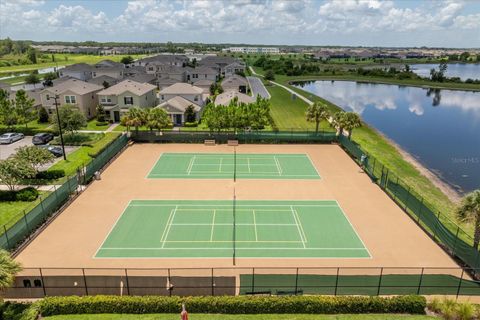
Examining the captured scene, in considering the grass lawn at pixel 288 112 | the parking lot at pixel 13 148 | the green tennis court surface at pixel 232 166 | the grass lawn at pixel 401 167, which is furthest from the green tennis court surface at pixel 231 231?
the grass lawn at pixel 288 112

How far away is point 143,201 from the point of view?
29.2 metres

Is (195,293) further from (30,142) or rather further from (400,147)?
(400,147)

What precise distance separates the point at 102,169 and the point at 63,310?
20.7 m

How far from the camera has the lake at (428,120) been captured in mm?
45000

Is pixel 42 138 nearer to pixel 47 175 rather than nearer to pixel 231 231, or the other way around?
pixel 47 175

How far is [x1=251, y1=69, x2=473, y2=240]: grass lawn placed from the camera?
31.5 metres

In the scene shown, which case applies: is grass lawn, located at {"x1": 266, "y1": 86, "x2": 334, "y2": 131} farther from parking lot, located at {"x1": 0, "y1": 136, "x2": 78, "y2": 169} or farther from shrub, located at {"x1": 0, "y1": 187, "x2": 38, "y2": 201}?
shrub, located at {"x1": 0, "y1": 187, "x2": 38, "y2": 201}

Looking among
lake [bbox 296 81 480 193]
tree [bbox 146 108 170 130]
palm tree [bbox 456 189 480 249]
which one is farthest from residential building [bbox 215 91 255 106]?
palm tree [bbox 456 189 480 249]

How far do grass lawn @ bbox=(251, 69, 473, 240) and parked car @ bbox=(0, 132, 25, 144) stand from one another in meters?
36.5

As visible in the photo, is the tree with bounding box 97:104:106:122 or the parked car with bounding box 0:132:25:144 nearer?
the parked car with bounding box 0:132:25:144

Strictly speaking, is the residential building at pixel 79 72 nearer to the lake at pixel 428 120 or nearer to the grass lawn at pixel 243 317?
the lake at pixel 428 120

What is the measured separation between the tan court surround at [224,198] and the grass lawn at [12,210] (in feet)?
10.3

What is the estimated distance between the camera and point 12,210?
2755 centimetres

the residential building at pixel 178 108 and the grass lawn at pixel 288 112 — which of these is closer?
the residential building at pixel 178 108
